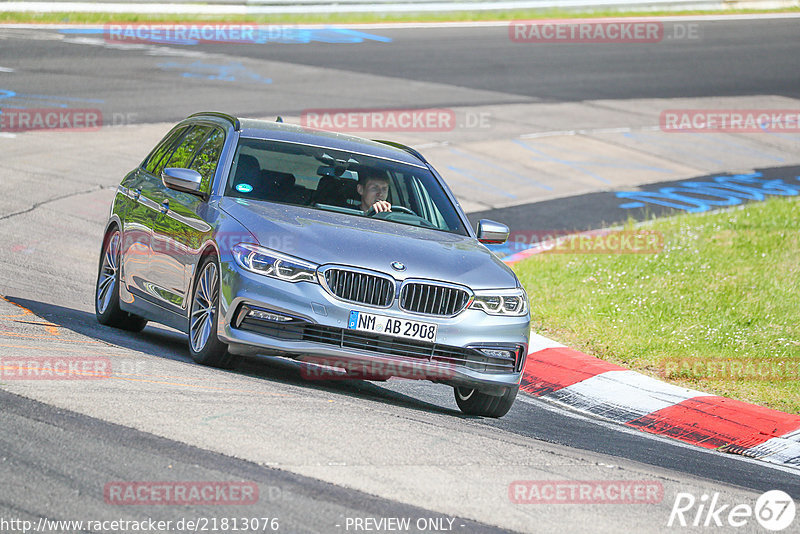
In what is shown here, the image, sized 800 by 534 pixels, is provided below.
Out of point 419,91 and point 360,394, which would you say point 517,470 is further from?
point 419,91

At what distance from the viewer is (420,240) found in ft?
27.3

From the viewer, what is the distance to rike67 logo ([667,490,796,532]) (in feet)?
19.5

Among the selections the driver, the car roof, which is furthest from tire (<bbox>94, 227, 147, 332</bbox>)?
the driver

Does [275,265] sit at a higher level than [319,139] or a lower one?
lower

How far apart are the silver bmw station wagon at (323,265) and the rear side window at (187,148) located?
24mm

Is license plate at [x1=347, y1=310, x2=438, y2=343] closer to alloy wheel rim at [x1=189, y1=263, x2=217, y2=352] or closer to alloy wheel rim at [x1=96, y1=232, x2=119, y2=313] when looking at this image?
alloy wheel rim at [x1=189, y1=263, x2=217, y2=352]

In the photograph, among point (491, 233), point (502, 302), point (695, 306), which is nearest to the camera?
point (502, 302)

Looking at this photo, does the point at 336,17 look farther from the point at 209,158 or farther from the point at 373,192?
the point at 373,192

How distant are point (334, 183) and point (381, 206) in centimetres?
38

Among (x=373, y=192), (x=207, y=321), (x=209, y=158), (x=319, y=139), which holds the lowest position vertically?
(x=207, y=321)

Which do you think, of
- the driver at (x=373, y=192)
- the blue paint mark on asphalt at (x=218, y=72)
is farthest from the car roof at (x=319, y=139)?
the blue paint mark on asphalt at (x=218, y=72)

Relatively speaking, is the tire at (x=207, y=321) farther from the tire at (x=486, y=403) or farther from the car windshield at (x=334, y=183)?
the tire at (x=486, y=403)

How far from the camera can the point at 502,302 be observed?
26.5 feet

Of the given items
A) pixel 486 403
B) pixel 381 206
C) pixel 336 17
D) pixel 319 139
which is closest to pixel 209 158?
pixel 319 139
